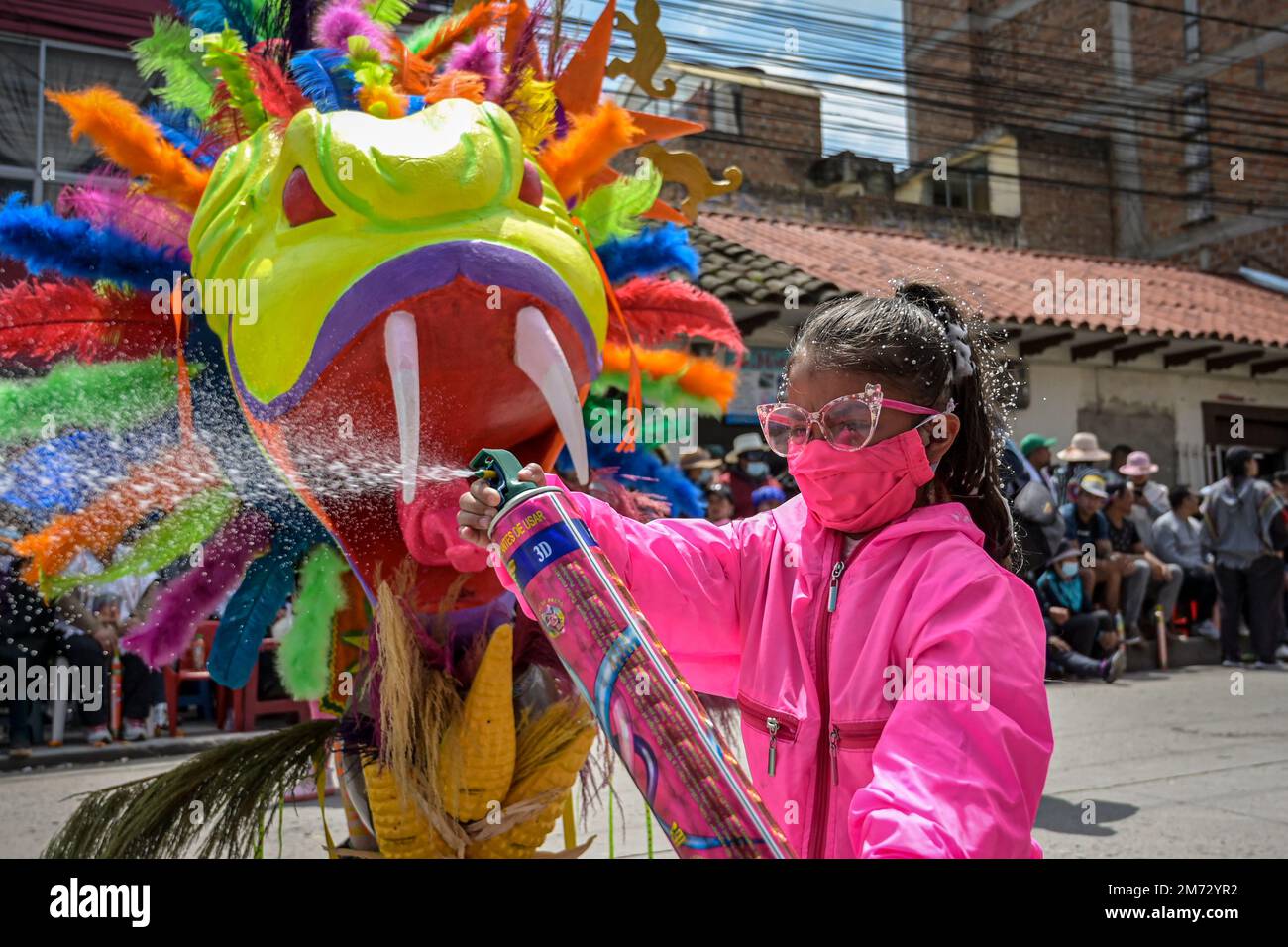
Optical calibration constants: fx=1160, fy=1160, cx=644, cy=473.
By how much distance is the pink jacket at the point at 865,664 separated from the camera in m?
1.19

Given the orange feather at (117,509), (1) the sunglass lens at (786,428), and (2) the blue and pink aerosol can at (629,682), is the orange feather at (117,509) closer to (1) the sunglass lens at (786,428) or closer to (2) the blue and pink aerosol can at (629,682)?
(2) the blue and pink aerosol can at (629,682)

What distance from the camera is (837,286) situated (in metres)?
9.98

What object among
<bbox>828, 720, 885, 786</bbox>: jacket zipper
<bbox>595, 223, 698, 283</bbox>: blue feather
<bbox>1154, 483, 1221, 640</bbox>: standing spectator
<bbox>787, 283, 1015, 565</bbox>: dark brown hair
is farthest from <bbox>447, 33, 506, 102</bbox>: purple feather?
<bbox>1154, 483, 1221, 640</bbox>: standing spectator

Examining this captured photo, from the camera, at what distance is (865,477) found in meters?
1.54

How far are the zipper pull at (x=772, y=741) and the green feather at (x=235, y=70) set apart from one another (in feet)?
5.41

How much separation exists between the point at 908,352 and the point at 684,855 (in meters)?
0.72

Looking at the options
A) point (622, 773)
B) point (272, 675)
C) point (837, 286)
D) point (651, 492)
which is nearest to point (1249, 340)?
point (837, 286)

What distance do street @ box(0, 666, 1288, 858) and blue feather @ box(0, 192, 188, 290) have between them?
5.18 ft

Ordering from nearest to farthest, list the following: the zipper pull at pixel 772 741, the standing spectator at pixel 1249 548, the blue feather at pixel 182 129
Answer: the zipper pull at pixel 772 741 → the blue feather at pixel 182 129 → the standing spectator at pixel 1249 548

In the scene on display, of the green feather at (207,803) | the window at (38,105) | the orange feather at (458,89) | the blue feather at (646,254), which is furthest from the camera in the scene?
the window at (38,105)

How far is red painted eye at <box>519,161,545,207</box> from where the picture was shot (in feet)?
7.13

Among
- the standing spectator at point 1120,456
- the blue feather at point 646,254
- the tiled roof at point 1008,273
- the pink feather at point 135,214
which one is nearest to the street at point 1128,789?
the blue feather at point 646,254

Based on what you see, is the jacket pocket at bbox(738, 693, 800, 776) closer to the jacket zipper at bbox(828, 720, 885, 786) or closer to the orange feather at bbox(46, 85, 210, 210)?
the jacket zipper at bbox(828, 720, 885, 786)

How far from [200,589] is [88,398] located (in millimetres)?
430
